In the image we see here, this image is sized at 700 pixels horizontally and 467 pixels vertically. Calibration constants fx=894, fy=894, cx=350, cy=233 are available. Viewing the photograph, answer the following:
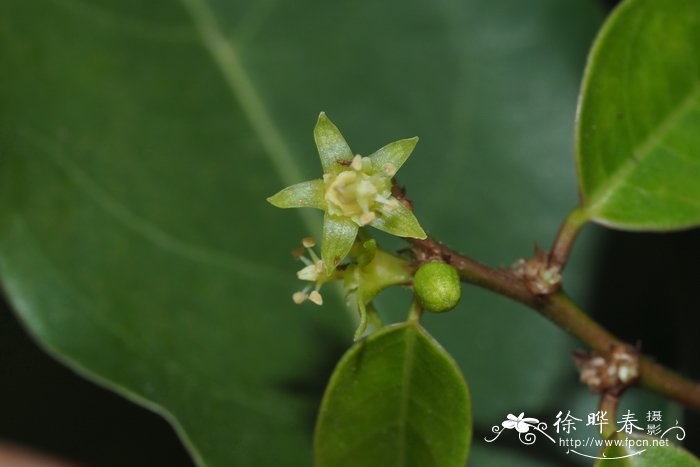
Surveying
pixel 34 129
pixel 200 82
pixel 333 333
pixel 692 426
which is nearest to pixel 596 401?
pixel 692 426

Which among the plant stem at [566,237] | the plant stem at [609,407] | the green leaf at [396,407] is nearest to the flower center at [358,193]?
the green leaf at [396,407]

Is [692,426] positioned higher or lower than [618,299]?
lower

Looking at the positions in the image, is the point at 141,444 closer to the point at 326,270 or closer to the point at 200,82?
the point at 200,82

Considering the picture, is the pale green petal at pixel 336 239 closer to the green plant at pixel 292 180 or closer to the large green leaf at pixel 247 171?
the green plant at pixel 292 180

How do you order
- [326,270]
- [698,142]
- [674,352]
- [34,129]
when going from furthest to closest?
[674,352] → [34,129] → [698,142] → [326,270]

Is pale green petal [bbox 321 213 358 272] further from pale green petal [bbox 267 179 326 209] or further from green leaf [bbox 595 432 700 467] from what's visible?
green leaf [bbox 595 432 700 467]

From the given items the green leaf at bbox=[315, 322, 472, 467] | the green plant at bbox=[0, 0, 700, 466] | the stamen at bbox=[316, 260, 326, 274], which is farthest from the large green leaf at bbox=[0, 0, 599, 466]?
the stamen at bbox=[316, 260, 326, 274]
